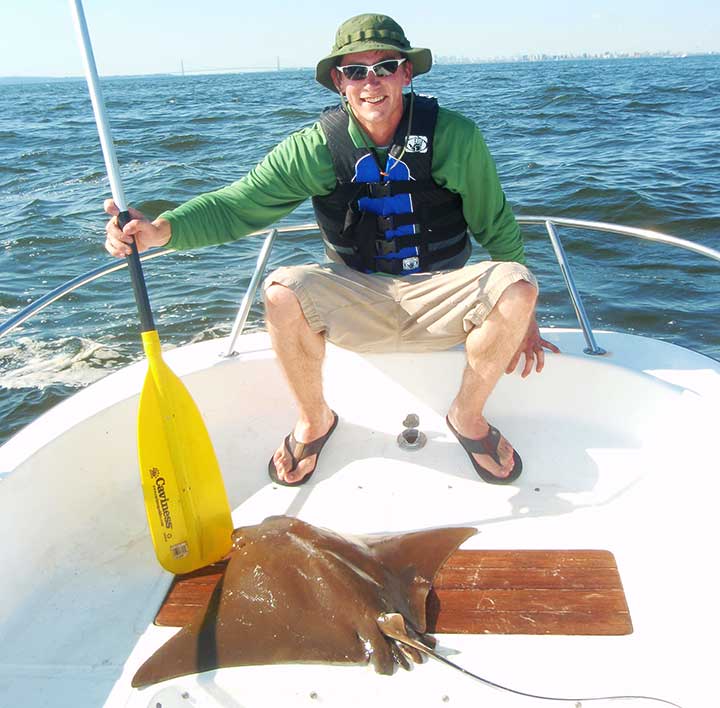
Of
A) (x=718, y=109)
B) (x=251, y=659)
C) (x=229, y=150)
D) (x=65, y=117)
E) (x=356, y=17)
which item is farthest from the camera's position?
(x=65, y=117)

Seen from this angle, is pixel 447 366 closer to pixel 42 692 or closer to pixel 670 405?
pixel 670 405

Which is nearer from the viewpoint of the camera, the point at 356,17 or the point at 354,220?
the point at 356,17

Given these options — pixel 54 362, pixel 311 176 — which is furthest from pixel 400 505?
pixel 54 362

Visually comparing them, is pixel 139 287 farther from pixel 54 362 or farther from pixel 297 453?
pixel 54 362

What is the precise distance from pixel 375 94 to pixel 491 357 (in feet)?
3.82

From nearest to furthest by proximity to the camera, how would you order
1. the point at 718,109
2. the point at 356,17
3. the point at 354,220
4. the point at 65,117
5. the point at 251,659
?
the point at 251,659 < the point at 356,17 < the point at 354,220 < the point at 718,109 < the point at 65,117

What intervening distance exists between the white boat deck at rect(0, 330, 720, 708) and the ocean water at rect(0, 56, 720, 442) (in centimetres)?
320

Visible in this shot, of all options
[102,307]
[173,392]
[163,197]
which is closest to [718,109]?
[163,197]

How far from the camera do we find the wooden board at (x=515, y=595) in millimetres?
2070

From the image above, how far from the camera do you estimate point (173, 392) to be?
2428 mm

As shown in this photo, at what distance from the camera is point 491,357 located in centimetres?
262

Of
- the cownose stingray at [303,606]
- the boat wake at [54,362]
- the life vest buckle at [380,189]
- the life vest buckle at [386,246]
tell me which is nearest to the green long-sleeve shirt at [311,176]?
the life vest buckle at [380,189]

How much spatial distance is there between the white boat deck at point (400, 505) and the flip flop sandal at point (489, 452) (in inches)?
1.8

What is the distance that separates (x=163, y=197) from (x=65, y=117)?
1523 cm
